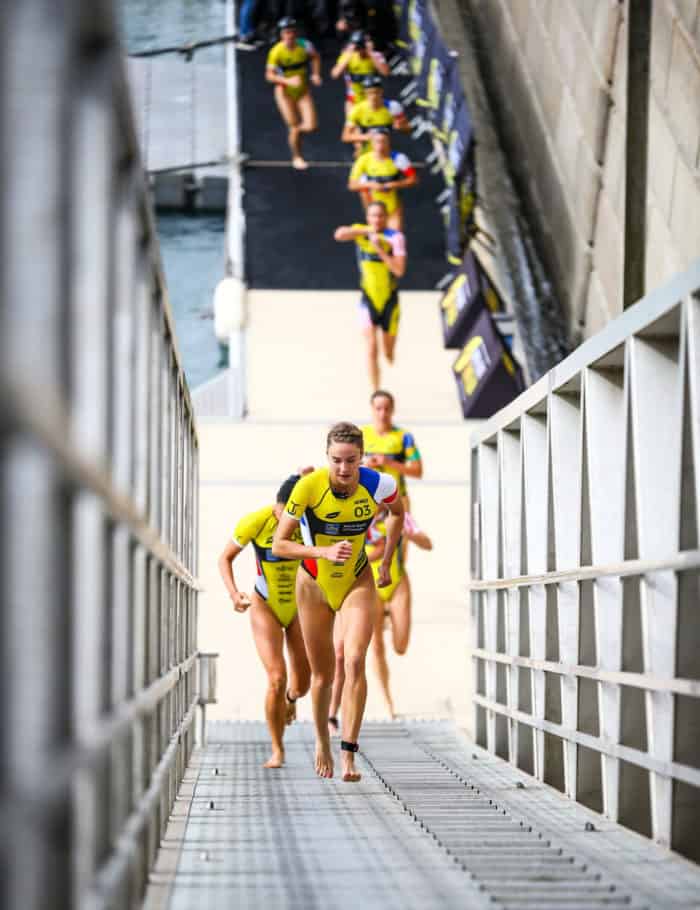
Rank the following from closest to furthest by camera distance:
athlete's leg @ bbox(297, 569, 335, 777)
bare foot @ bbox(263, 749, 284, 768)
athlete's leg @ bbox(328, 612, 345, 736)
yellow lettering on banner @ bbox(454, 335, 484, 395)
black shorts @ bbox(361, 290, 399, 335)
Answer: athlete's leg @ bbox(297, 569, 335, 777) < athlete's leg @ bbox(328, 612, 345, 736) < bare foot @ bbox(263, 749, 284, 768) < black shorts @ bbox(361, 290, 399, 335) < yellow lettering on banner @ bbox(454, 335, 484, 395)

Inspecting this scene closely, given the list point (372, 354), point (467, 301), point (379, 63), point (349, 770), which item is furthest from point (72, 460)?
point (379, 63)

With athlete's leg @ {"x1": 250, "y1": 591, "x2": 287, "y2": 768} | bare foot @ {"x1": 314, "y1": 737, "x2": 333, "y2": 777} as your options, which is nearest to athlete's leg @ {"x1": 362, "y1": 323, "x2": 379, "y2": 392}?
athlete's leg @ {"x1": 250, "y1": 591, "x2": 287, "y2": 768}

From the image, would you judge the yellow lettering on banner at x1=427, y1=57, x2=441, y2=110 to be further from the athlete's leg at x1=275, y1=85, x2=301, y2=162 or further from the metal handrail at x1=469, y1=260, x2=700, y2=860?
the metal handrail at x1=469, y1=260, x2=700, y2=860

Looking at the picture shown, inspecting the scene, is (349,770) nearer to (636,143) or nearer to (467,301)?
(636,143)

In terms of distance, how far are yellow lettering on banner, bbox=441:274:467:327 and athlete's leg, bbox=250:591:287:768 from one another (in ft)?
29.5

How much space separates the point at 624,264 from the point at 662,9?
252 cm

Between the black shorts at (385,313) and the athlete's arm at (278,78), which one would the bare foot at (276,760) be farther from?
the athlete's arm at (278,78)

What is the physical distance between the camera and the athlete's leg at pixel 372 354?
687 inches

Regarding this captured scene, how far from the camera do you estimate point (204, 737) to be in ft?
37.1

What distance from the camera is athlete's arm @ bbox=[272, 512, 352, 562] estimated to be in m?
8.01

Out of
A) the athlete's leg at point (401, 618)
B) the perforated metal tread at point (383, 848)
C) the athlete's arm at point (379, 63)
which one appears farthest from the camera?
the athlete's arm at point (379, 63)

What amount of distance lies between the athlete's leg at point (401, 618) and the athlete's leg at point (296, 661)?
1.90m

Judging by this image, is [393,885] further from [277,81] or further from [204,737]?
[277,81]

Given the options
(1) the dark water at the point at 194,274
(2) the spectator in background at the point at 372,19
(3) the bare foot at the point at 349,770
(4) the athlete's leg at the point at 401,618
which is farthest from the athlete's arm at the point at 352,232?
(2) the spectator in background at the point at 372,19
